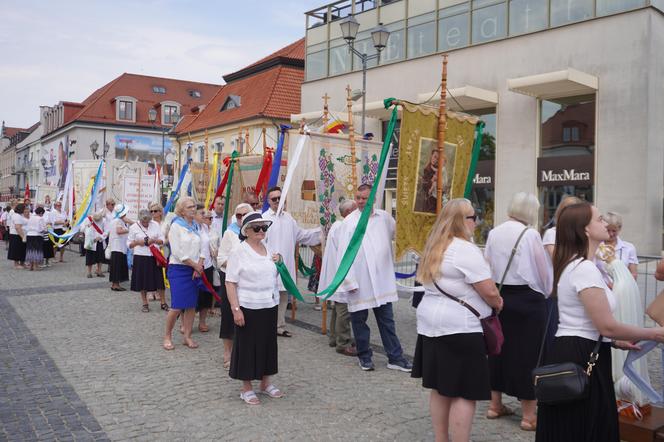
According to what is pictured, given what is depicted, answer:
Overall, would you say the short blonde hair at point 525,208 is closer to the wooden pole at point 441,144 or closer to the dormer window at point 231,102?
the wooden pole at point 441,144

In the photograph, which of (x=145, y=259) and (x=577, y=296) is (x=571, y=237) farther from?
(x=145, y=259)

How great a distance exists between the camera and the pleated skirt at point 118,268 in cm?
1203

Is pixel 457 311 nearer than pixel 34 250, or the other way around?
pixel 457 311

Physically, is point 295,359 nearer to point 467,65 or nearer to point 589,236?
point 589,236

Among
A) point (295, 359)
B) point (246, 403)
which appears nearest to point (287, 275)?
point (295, 359)

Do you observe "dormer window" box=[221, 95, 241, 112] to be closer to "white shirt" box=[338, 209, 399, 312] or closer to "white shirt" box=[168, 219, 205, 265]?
"white shirt" box=[168, 219, 205, 265]

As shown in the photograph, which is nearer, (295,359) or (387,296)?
(387,296)

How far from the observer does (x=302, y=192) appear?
26.7 ft

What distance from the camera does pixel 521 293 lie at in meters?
4.70

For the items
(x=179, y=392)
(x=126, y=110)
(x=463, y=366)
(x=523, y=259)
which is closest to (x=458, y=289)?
(x=463, y=366)

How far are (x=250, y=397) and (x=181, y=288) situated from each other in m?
2.29

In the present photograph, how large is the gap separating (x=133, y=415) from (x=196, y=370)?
1419mm

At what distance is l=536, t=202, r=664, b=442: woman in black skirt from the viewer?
3059 millimetres

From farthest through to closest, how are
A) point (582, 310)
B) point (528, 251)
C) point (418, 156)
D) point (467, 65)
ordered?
point (467, 65), point (418, 156), point (528, 251), point (582, 310)
